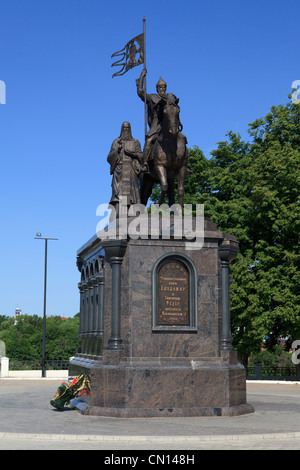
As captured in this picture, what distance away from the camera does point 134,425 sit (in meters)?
12.3

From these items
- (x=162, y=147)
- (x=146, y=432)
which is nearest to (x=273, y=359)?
(x=162, y=147)

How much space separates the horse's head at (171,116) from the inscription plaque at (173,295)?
3041mm

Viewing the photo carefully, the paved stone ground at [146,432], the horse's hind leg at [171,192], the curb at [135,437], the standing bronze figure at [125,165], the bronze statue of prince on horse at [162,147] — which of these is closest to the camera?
the paved stone ground at [146,432]

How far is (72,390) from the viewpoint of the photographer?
14977 millimetres

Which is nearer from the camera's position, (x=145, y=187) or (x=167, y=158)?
(x=167, y=158)

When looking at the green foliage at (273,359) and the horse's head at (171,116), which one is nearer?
the horse's head at (171,116)

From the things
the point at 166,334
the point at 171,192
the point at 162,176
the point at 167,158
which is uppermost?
the point at 167,158

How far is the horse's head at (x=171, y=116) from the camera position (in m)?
15.0

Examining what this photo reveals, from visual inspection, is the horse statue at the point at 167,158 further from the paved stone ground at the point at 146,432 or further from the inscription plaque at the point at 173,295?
the paved stone ground at the point at 146,432

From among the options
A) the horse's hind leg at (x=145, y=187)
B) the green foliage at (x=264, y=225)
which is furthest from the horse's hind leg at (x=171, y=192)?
the green foliage at (x=264, y=225)

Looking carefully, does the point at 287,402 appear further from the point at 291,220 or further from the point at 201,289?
the point at 291,220

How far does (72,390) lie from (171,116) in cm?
660

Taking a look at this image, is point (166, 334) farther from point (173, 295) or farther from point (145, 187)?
point (145, 187)
